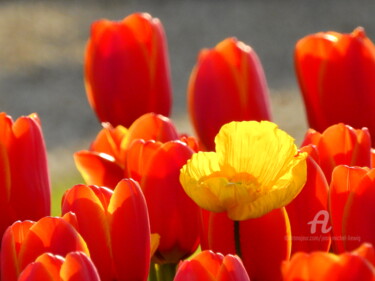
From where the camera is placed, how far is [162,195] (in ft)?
2.38

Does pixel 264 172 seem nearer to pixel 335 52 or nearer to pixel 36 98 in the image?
pixel 335 52

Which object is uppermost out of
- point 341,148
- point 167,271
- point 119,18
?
point 341,148

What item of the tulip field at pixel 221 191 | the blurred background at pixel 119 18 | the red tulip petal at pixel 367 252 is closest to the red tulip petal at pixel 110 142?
the tulip field at pixel 221 191

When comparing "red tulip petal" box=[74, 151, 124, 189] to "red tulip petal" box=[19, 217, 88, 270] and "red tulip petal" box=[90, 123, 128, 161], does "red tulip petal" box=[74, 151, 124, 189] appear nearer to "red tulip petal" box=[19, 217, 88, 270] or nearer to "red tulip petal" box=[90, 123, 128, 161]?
"red tulip petal" box=[90, 123, 128, 161]

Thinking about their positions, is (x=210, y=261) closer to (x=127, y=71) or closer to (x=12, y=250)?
(x=12, y=250)

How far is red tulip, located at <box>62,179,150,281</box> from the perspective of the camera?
646mm

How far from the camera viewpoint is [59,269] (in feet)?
1.75

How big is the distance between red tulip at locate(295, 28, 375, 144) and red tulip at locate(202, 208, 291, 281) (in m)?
0.25

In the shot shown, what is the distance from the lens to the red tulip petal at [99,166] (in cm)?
80

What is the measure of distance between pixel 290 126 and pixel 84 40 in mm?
1431

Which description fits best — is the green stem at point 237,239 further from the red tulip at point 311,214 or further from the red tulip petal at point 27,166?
the red tulip petal at point 27,166

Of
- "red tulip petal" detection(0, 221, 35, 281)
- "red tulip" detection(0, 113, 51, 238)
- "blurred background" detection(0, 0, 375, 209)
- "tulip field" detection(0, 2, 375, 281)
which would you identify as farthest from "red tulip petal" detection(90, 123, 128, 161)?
"blurred background" detection(0, 0, 375, 209)

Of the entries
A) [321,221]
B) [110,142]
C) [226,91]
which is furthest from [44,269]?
[226,91]

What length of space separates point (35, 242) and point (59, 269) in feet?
0.20
